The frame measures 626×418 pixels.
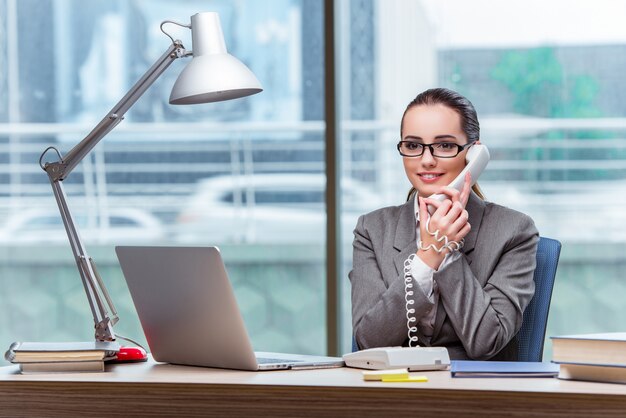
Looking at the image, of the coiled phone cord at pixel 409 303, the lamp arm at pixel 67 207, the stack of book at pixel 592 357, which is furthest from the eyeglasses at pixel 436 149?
the stack of book at pixel 592 357

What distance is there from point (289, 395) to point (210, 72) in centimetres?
75

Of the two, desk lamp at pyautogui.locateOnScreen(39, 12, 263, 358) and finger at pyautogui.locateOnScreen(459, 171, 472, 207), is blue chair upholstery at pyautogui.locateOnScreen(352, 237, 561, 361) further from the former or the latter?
desk lamp at pyautogui.locateOnScreen(39, 12, 263, 358)

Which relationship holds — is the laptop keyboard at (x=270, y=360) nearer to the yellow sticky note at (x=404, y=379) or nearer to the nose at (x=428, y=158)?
the yellow sticky note at (x=404, y=379)

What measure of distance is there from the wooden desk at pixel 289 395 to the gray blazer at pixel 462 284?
0.30 metres

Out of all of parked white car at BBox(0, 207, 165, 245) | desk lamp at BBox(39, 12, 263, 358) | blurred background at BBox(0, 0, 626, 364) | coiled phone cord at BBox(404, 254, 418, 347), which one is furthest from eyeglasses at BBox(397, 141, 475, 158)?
parked white car at BBox(0, 207, 165, 245)

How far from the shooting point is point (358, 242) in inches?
95.5

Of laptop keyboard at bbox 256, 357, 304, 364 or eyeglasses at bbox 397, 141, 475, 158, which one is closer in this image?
laptop keyboard at bbox 256, 357, 304, 364

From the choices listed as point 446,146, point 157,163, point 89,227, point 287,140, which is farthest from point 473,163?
point 89,227

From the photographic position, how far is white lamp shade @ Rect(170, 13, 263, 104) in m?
2.08

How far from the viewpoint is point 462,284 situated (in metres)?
2.12

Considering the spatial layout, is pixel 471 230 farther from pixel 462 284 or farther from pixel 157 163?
pixel 157 163

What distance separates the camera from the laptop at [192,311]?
184 centimetres

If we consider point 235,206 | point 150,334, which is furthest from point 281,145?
point 150,334

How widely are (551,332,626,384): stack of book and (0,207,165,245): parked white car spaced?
2.51m
